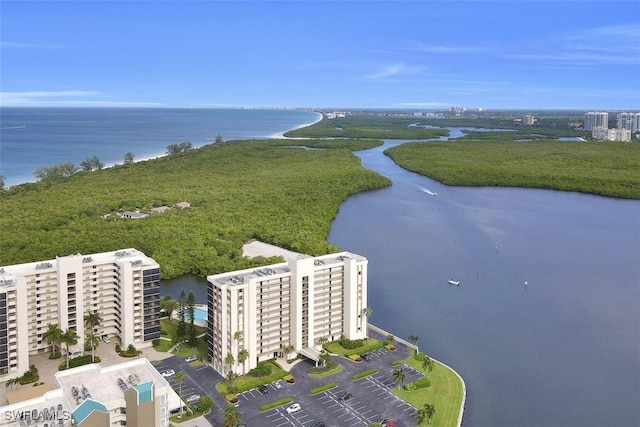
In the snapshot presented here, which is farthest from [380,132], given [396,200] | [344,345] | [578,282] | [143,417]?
[143,417]

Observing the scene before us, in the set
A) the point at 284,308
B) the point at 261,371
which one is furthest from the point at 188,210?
the point at 261,371

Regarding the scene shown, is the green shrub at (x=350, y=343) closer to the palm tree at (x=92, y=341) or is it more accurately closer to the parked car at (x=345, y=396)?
the parked car at (x=345, y=396)

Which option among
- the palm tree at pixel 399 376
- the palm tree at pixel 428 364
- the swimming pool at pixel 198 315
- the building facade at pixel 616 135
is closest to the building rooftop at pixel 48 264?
the swimming pool at pixel 198 315

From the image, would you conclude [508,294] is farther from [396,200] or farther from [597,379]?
[396,200]

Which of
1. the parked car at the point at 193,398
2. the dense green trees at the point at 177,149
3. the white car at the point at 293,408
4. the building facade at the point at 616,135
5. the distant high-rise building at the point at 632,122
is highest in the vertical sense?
the distant high-rise building at the point at 632,122

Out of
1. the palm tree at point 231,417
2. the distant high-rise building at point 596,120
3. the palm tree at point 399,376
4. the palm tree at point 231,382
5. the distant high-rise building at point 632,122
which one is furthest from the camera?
the distant high-rise building at point 596,120

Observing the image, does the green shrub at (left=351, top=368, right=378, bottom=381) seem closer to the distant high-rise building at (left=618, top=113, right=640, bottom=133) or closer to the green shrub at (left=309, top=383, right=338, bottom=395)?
the green shrub at (left=309, top=383, right=338, bottom=395)

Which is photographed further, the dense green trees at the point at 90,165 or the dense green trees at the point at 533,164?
the dense green trees at the point at 90,165
